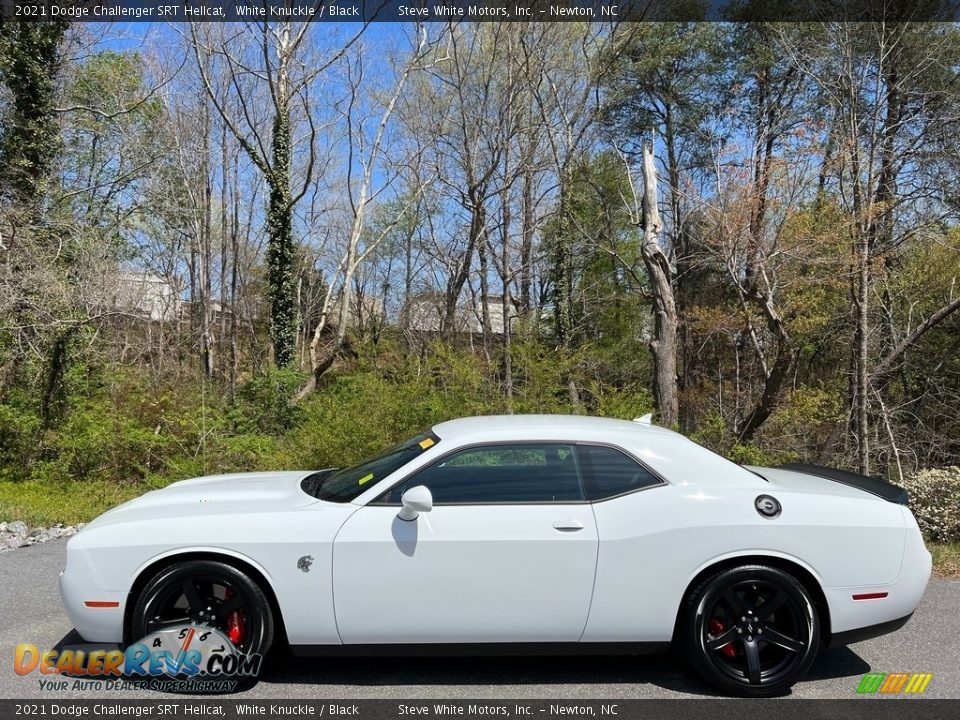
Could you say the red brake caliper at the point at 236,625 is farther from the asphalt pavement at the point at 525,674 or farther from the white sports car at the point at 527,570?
the asphalt pavement at the point at 525,674

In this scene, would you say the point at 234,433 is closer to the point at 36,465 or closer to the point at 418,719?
the point at 36,465

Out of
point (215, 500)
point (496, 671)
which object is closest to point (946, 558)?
point (496, 671)

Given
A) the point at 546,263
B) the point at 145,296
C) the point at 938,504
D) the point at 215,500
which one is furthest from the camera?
the point at 546,263

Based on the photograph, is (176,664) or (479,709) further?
(176,664)

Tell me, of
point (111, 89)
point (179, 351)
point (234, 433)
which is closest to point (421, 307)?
point (179, 351)

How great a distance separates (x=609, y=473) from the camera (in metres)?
3.85

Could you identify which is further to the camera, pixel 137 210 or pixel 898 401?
pixel 137 210

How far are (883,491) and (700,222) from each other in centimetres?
1542

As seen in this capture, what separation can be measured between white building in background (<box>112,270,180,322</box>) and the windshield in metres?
12.1

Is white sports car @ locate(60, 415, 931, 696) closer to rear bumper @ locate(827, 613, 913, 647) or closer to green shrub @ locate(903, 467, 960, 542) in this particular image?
rear bumper @ locate(827, 613, 913, 647)

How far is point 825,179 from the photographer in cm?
1391

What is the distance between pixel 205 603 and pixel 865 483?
383 centimetres

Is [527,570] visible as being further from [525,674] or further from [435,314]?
[435,314]

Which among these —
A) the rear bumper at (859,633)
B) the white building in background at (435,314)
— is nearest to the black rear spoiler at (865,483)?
the rear bumper at (859,633)
